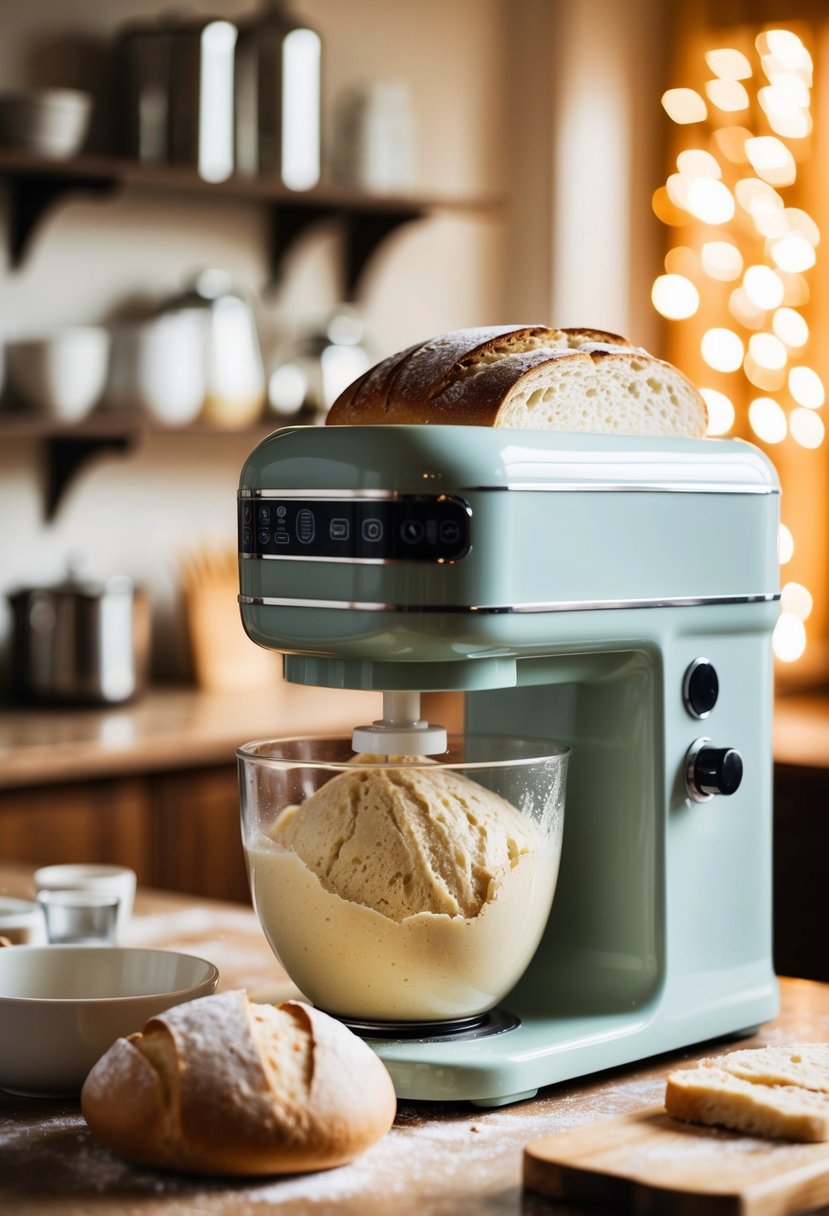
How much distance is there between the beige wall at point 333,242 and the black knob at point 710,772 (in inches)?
86.1

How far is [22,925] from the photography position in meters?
1.27

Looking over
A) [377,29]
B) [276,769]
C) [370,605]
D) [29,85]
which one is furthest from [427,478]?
[377,29]

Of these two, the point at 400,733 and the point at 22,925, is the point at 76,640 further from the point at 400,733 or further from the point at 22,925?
the point at 400,733

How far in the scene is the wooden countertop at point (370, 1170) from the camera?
0.83 m

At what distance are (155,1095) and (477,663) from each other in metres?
0.32

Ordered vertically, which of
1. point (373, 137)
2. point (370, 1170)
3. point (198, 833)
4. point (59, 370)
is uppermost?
point (373, 137)

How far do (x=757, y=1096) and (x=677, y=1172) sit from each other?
91mm

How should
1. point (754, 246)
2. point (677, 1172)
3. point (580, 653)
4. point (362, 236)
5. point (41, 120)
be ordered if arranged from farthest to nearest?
point (754, 246) → point (362, 236) → point (41, 120) → point (580, 653) → point (677, 1172)

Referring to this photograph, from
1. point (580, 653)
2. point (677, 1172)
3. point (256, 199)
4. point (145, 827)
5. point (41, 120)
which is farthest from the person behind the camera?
point (256, 199)

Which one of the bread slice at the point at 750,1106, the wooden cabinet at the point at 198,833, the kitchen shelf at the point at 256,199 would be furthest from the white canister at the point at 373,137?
the bread slice at the point at 750,1106

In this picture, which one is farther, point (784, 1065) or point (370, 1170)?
point (784, 1065)

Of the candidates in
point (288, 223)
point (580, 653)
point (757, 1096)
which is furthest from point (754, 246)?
point (757, 1096)

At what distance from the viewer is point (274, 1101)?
84 centimetres

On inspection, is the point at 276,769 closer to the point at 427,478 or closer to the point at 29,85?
the point at 427,478
